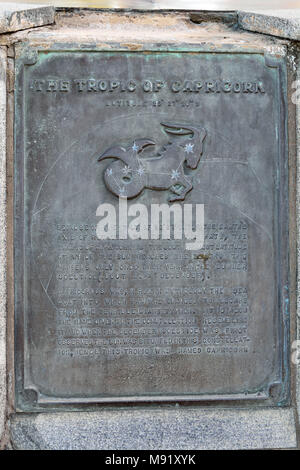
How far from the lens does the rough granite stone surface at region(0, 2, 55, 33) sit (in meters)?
2.98

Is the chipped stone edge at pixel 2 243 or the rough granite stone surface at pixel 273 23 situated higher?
the rough granite stone surface at pixel 273 23

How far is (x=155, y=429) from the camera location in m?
2.93

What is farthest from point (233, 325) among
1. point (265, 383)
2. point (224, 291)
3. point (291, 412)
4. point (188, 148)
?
point (188, 148)

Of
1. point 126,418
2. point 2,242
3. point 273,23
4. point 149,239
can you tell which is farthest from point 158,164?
point 126,418

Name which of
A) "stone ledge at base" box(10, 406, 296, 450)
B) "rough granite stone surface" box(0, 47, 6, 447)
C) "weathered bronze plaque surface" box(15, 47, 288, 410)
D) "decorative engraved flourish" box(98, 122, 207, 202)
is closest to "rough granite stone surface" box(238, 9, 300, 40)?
"weathered bronze plaque surface" box(15, 47, 288, 410)

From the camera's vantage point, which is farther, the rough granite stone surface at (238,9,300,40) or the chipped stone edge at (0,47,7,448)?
the rough granite stone surface at (238,9,300,40)

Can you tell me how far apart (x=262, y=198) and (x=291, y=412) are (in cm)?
123

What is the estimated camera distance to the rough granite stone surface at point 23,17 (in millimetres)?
2980

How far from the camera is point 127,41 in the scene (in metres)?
3.00

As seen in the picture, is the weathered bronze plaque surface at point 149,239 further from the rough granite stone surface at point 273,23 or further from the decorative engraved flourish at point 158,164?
the rough granite stone surface at point 273,23

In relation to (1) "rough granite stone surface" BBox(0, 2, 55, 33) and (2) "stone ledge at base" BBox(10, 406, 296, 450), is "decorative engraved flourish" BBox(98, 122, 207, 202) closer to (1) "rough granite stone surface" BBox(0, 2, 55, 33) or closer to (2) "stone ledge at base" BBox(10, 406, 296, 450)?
(1) "rough granite stone surface" BBox(0, 2, 55, 33)

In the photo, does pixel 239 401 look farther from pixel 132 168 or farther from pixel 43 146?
pixel 43 146

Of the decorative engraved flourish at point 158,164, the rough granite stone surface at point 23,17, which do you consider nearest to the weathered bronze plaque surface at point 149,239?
the decorative engraved flourish at point 158,164

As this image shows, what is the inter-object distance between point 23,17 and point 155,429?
2452 mm
